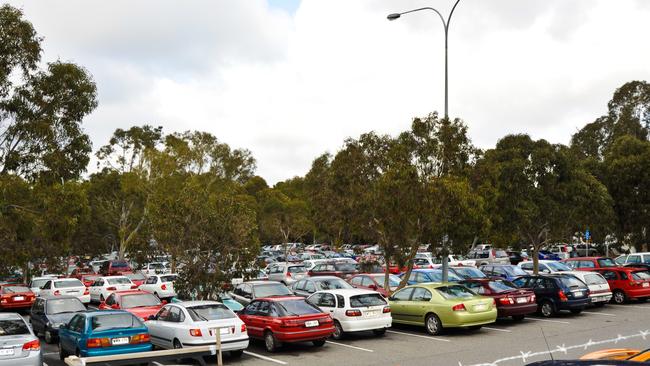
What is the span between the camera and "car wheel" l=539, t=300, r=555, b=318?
19.1 metres

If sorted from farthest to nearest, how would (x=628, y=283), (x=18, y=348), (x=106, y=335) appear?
(x=628, y=283) → (x=106, y=335) → (x=18, y=348)

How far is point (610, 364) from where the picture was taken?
15.2 feet

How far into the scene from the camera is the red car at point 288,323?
14.1 m

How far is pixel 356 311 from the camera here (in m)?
15.7

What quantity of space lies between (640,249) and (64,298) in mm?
33699

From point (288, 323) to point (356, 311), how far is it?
7.51 feet

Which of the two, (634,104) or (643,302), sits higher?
(634,104)

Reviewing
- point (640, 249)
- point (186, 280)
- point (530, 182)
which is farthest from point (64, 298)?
point (640, 249)

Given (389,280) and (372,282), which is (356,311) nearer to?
(372,282)

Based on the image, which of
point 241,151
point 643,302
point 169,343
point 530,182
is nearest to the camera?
point 169,343

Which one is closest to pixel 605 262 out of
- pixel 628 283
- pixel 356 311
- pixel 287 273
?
pixel 628 283

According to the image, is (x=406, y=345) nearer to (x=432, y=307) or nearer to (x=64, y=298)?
(x=432, y=307)

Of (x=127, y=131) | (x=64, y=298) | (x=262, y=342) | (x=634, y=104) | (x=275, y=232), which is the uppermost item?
(x=634, y=104)

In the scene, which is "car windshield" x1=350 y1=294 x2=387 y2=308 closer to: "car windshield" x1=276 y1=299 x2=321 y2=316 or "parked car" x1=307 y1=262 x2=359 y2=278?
"car windshield" x1=276 y1=299 x2=321 y2=316
